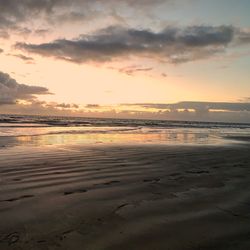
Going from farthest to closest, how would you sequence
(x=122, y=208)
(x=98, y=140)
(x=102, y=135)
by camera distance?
(x=102, y=135)
(x=98, y=140)
(x=122, y=208)

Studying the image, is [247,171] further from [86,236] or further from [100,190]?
[86,236]

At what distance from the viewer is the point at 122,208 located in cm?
510

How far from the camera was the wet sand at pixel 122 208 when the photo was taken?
379 cm

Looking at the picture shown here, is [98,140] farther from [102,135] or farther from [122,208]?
[122,208]

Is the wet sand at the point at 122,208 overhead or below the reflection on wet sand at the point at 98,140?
overhead

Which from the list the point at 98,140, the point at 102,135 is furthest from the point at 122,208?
the point at 102,135

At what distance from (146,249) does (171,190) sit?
294cm

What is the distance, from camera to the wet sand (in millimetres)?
3787

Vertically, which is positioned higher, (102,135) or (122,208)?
(122,208)

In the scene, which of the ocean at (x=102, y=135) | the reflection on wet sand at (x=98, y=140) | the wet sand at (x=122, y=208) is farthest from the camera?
the ocean at (x=102, y=135)

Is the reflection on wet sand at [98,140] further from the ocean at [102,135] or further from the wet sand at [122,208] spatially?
the wet sand at [122,208]

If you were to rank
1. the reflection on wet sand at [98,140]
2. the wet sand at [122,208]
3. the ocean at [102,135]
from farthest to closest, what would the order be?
the ocean at [102,135], the reflection on wet sand at [98,140], the wet sand at [122,208]

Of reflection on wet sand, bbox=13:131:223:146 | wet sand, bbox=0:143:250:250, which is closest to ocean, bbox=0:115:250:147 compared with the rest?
reflection on wet sand, bbox=13:131:223:146

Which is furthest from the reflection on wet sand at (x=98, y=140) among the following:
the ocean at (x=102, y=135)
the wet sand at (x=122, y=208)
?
the wet sand at (x=122, y=208)
